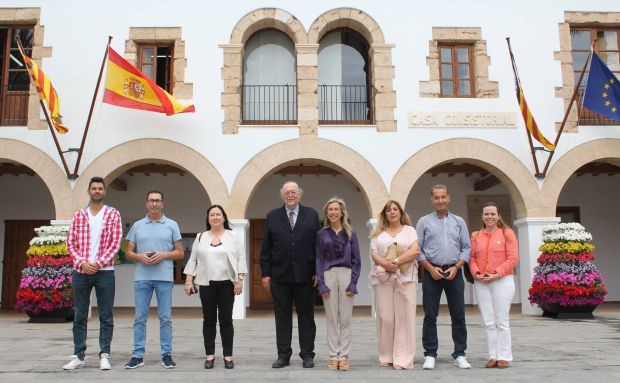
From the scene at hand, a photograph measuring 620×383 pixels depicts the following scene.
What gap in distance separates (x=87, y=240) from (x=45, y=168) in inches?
239

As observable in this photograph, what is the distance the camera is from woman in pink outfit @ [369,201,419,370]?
534 centimetres

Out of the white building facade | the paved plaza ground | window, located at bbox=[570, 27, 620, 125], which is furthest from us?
window, located at bbox=[570, 27, 620, 125]

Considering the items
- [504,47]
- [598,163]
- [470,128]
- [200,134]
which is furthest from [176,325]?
[598,163]

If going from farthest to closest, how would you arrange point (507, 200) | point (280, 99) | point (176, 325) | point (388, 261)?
1. point (507, 200)
2. point (280, 99)
3. point (176, 325)
4. point (388, 261)

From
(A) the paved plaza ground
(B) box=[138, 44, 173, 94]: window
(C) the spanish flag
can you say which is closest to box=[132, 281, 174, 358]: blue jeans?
(A) the paved plaza ground

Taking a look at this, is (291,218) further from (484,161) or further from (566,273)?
(566,273)

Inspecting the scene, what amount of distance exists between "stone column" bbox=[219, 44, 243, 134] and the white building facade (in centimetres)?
3

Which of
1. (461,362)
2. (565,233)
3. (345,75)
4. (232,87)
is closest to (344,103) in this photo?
(345,75)

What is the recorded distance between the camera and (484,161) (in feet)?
35.6

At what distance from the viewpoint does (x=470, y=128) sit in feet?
36.0

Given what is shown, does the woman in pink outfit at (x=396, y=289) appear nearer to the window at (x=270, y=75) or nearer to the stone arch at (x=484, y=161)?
the stone arch at (x=484, y=161)

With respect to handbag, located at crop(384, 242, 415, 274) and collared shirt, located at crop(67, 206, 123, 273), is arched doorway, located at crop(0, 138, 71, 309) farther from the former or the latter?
handbag, located at crop(384, 242, 415, 274)

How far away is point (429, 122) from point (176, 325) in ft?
19.8

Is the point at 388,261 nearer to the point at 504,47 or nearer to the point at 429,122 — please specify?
the point at 429,122
